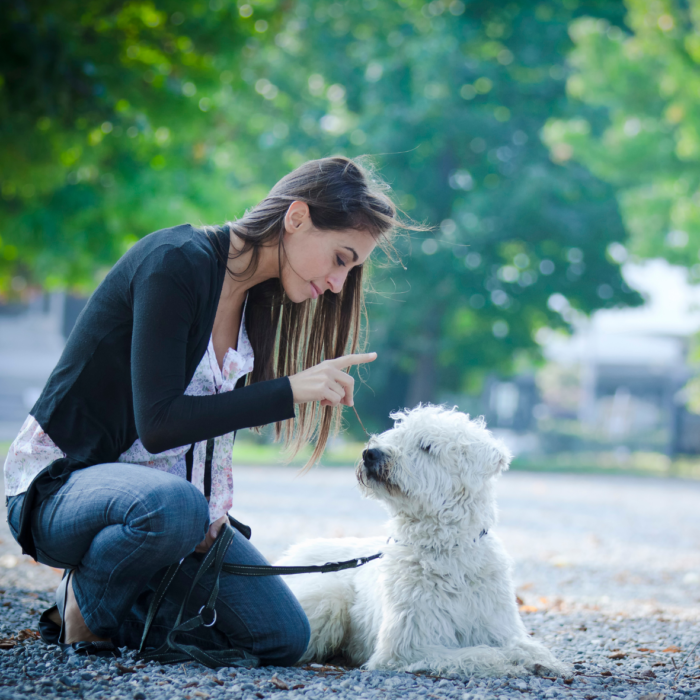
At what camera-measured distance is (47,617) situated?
118 inches

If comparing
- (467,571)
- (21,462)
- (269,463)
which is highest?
(21,462)

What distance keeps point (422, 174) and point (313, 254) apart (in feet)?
53.5

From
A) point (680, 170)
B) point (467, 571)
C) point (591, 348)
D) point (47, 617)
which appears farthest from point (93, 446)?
point (591, 348)

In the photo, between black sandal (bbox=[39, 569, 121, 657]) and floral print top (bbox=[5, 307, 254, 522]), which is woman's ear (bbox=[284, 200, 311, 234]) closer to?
floral print top (bbox=[5, 307, 254, 522])

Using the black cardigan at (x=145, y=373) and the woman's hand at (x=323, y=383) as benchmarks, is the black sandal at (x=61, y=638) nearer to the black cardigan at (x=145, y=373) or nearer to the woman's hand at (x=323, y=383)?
the black cardigan at (x=145, y=373)

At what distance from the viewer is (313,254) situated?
9.56 feet

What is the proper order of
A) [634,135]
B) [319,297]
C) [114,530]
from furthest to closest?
[634,135]
[319,297]
[114,530]

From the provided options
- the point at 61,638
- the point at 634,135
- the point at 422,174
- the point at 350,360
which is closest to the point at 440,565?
the point at 350,360

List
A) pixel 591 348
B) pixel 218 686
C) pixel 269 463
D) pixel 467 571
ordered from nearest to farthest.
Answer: pixel 218 686 → pixel 467 571 → pixel 269 463 → pixel 591 348

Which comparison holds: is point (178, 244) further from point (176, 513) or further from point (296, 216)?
point (176, 513)

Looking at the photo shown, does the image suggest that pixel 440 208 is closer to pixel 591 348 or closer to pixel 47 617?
pixel 47 617

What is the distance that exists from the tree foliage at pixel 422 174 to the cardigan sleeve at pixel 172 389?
34.6 ft

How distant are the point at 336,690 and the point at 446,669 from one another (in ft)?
1.49

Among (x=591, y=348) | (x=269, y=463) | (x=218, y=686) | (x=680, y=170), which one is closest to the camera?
(x=218, y=686)
